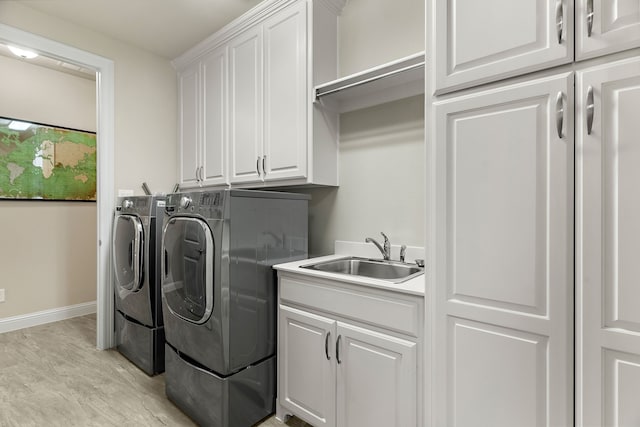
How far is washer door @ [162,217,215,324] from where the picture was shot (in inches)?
67.2

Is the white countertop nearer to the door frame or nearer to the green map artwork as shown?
the door frame

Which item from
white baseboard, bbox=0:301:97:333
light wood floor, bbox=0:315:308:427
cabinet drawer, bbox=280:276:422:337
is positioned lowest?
light wood floor, bbox=0:315:308:427

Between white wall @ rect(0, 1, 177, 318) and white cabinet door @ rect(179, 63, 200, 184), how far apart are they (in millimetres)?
196

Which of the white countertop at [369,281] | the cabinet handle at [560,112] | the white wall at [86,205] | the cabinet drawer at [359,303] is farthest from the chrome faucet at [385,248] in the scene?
the white wall at [86,205]

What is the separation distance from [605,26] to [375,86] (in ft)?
3.92

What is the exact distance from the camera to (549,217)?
1.03 m

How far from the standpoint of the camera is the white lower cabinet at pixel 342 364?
1372 millimetres

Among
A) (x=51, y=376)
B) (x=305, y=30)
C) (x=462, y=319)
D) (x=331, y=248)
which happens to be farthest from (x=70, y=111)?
(x=462, y=319)

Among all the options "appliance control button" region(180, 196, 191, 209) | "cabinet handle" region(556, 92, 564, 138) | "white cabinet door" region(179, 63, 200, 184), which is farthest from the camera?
"white cabinet door" region(179, 63, 200, 184)

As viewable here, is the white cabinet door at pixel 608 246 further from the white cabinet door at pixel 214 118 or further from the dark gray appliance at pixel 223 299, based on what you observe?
the white cabinet door at pixel 214 118

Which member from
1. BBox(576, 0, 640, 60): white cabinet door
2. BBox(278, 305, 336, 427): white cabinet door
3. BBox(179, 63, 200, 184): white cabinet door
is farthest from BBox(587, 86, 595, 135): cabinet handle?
BBox(179, 63, 200, 184): white cabinet door

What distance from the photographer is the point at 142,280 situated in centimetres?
238

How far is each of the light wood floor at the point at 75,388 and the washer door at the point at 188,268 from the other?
637 millimetres

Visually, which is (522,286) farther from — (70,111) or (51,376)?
(70,111)
